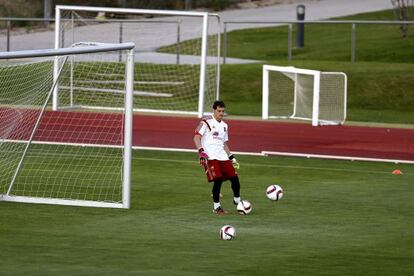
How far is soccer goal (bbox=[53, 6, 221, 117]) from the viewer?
3356cm

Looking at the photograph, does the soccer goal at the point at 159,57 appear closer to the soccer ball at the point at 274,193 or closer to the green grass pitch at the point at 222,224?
the green grass pitch at the point at 222,224

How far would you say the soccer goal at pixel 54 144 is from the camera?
1875cm

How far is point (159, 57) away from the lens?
4122 centimetres

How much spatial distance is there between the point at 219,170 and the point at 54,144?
9249mm

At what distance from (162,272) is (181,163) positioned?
11235 mm

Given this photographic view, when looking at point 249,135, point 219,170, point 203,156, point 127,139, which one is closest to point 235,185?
point 219,170

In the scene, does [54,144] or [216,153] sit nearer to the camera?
[216,153]

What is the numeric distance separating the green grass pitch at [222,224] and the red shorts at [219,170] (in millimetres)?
563

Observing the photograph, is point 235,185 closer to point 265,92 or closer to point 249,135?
point 249,135

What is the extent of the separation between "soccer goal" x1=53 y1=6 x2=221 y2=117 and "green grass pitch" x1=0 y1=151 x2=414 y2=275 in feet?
35.2

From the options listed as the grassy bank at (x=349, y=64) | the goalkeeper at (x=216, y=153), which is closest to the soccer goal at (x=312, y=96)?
the grassy bank at (x=349, y=64)

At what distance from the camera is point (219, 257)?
48.1ft

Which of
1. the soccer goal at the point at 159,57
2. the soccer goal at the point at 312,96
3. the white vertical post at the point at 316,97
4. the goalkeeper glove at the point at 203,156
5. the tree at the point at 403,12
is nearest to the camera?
the goalkeeper glove at the point at 203,156

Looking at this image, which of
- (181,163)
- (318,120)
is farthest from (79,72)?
(181,163)
